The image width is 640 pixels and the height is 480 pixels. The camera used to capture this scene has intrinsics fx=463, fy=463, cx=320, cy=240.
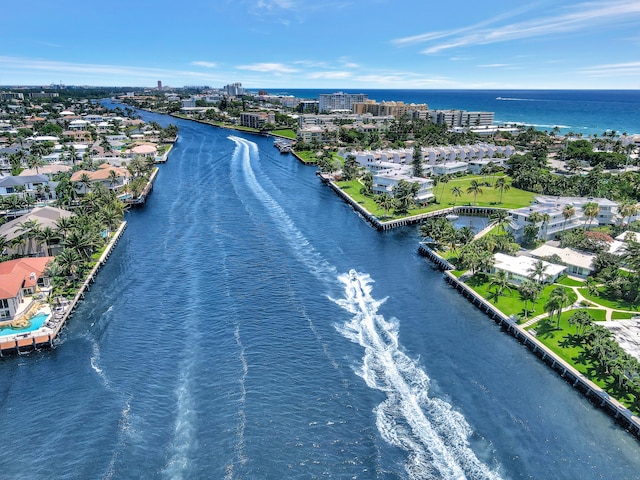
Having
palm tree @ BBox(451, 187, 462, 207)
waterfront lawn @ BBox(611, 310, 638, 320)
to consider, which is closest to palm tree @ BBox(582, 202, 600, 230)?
palm tree @ BBox(451, 187, 462, 207)

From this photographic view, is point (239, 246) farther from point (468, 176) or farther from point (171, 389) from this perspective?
point (468, 176)

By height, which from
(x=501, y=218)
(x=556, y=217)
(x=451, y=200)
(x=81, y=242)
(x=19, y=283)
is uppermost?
(x=556, y=217)

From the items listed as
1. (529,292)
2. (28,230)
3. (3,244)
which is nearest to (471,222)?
(529,292)

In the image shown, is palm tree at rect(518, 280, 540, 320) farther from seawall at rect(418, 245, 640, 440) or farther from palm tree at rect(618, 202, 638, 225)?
palm tree at rect(618, 202, 638, 225)

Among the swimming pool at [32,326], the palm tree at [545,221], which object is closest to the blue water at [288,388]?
the swimming pool at [32,326]

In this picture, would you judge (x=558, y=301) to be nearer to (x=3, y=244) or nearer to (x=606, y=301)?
(x=606, y=301)

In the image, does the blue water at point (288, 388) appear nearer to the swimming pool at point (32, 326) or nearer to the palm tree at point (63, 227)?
the swimming pool at point (32, 326)

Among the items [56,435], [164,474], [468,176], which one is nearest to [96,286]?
[56,435]
